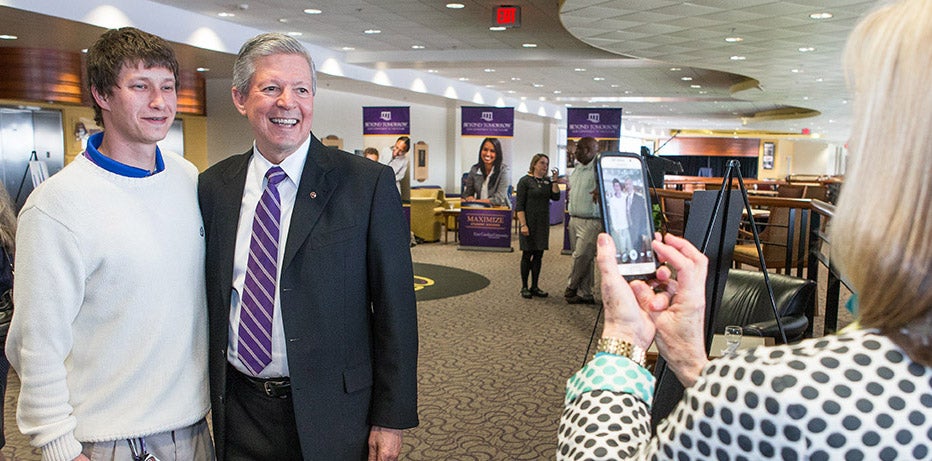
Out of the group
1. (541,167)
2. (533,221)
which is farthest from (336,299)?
(541,167)

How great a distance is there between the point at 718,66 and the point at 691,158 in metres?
30.1

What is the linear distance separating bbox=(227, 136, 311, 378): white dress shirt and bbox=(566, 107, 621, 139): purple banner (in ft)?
33.0

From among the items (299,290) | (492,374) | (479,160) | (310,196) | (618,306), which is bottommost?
(492,374)

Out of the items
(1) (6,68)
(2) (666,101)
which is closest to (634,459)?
(1) (6,68)

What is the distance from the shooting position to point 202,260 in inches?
69.6

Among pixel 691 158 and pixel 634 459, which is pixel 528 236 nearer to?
pixel 634 459

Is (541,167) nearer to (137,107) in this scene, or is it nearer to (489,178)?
(489,178)

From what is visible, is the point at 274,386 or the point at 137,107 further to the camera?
the point at 274,386

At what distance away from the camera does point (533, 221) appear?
8.00 m

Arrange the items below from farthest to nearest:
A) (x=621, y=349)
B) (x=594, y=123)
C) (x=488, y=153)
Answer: (x=488, y=153)
(x=594, y=123)
(x=621, y=349)

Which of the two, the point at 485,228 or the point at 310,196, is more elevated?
the point at 310,196

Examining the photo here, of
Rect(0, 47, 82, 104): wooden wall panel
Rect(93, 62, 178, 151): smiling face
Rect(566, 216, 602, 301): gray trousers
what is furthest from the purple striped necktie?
Rect(0, 47, 82, 104): wooden wall panel

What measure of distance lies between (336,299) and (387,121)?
34.5ft

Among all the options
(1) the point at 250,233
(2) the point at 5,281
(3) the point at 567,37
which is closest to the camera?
(1) the point at 250,233
